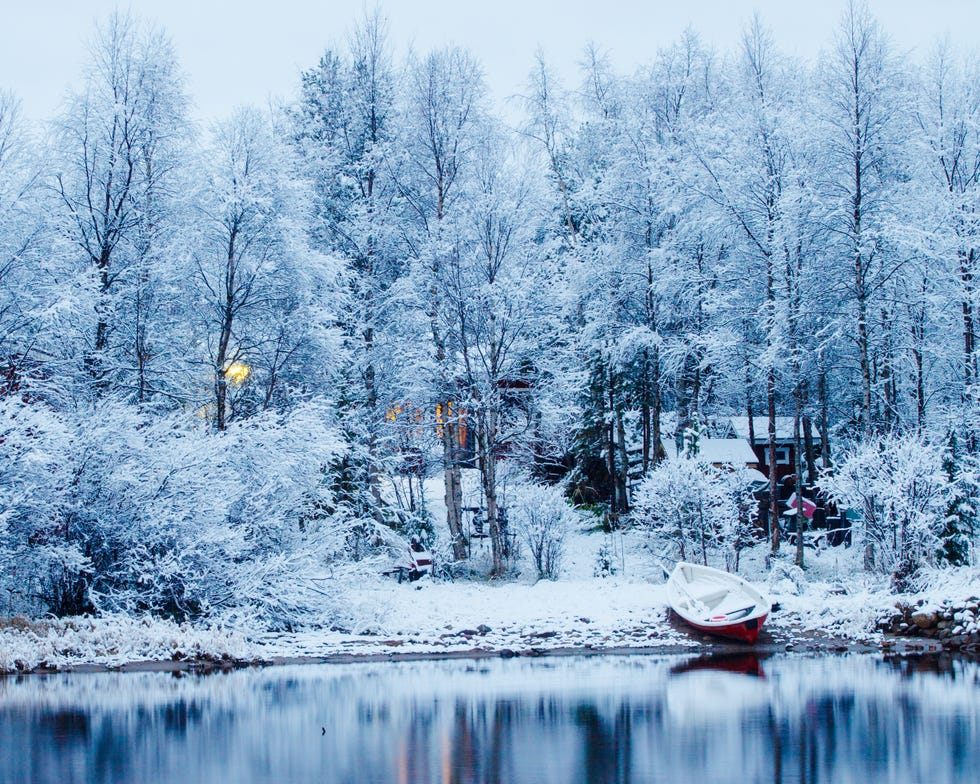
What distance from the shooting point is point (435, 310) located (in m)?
29.8

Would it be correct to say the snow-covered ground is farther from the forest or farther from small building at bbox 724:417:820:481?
small building at bbox 724:417:820:481

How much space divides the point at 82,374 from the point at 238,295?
4291 mm

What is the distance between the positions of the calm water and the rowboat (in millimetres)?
1965

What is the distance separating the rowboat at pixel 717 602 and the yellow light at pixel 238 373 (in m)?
12.2

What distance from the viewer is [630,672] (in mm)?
19750

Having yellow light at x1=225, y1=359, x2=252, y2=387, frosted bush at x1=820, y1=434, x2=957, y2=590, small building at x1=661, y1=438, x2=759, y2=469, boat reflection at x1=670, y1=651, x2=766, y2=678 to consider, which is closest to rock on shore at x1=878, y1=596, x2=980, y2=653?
frosted bush at x1=820, y1=434, x2=957, y2=590

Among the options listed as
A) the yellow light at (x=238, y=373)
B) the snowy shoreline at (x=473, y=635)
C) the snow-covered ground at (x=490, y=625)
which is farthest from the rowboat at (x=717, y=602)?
the yellow light at (x=238, y=373)

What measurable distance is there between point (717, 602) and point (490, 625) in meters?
5.09

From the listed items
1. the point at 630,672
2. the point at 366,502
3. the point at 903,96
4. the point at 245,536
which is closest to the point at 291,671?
the point at 245,536

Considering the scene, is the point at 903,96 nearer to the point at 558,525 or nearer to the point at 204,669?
the point at 558,525

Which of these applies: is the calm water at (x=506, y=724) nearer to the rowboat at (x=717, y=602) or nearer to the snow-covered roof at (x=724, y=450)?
the rowboat at (x=717, y=602)

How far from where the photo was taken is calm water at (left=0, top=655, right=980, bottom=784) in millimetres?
12445

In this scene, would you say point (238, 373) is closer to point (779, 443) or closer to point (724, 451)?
point (724, 451)

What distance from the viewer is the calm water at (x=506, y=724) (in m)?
12.4
